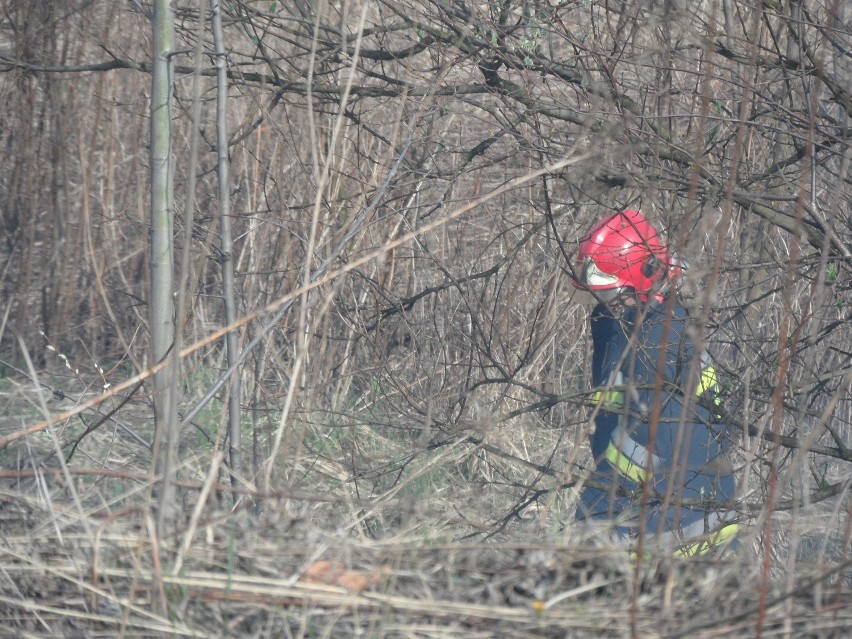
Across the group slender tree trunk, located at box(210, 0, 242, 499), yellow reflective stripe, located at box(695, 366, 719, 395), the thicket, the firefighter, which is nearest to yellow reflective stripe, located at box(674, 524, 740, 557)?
the firefighter

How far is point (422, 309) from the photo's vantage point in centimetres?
668

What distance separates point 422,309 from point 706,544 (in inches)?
138

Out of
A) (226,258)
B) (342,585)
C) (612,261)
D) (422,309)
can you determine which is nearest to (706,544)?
(612,261)

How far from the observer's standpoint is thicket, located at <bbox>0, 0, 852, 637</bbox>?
1778 mm

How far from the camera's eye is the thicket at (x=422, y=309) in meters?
1.78

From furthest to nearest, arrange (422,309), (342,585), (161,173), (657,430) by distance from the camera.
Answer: (422,309) < (657,430) < (161,173) < (342,585)

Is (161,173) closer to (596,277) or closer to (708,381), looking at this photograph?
(596,277)

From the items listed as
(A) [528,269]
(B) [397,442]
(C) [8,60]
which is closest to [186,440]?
(B) [397,442]

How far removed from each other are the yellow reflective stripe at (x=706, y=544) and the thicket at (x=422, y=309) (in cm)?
17

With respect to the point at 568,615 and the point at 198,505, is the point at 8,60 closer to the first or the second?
the point at 198,505

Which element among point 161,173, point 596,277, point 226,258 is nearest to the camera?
point 161,173

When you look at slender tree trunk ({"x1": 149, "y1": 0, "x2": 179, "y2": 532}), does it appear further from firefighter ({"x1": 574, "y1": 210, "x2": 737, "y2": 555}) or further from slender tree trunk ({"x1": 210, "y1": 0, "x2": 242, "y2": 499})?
firefighter ({"x1": 574, "y1": 210, "x2": 737, "y2": 555})

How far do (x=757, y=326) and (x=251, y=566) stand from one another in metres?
4.42

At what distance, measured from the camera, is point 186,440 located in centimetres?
634
